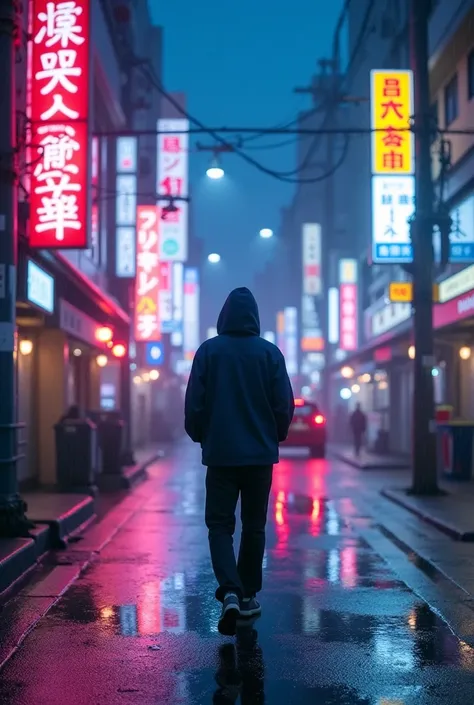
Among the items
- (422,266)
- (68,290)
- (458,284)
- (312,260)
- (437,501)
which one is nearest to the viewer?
(437,501)

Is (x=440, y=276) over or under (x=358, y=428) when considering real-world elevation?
over

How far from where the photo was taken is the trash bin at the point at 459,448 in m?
18.4

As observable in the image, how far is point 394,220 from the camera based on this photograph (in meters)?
19.6

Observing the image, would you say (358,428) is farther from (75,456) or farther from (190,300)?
(190,300)

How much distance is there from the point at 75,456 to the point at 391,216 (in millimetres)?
8728

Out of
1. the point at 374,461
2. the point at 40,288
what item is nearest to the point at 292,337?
the point at 374,461

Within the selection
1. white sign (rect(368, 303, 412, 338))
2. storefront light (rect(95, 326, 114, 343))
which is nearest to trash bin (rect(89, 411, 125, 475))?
storefront light (rect(95, 326, 114, 343))

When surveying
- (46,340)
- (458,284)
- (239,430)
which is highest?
(458,284)

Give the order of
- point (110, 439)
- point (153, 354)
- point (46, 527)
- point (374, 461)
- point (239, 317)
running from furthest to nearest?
point (153, 354) < point (374, 461) < point (110, 439) < point (46, 527) < point (239, 317)

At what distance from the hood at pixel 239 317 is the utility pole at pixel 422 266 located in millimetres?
9649

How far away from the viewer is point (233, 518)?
628cm

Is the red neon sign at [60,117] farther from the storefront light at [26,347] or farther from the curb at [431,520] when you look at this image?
the curb at [431,520]

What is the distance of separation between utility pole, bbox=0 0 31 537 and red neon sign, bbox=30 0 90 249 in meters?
2.94

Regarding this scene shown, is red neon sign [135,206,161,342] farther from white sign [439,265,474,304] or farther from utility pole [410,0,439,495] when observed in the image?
utility pole [410,0,439,495]
